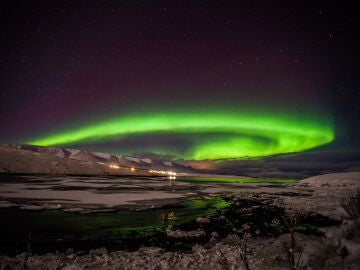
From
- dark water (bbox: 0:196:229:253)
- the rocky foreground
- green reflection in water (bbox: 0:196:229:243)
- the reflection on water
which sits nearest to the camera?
the rocky foreground

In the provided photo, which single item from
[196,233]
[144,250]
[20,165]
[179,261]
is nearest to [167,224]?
[196,233]

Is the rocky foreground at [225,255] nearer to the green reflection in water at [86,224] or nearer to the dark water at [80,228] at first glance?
the dark water at [80,228]

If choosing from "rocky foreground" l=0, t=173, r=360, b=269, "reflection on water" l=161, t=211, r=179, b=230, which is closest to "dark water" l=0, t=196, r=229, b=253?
"reflection on water" l=161, t=211, r=179, b=230

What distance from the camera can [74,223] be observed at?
37.8 ft

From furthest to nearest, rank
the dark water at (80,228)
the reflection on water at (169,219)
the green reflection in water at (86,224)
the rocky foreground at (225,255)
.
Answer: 1. the reflection on water at (169,219)
2. the green reflection in water at (86,224)
3. the dark water at (80,228)
4. the rocky foreground at (225,255)

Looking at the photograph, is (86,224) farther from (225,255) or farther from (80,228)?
(225,255)

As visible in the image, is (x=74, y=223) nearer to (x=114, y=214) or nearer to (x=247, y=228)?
(x=114, y=214)

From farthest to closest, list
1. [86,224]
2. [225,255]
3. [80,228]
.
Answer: [86,224], [80,228], [225,255]

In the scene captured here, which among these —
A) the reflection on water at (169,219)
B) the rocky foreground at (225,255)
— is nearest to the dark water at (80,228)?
the reflection on water at (169,219)

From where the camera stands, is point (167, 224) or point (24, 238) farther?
point (167, 224)

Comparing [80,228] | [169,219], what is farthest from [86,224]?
[169,219]

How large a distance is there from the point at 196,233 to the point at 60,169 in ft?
362

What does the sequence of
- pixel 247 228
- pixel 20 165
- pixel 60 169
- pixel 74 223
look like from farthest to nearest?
pixel 60 169 < pixel 20 165 < pixel 74 223 < pixel 247 228

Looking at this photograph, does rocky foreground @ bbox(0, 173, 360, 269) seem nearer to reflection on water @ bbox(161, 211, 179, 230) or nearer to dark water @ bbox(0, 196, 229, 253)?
dark water @ bbox(0, 196, 229, 253)
